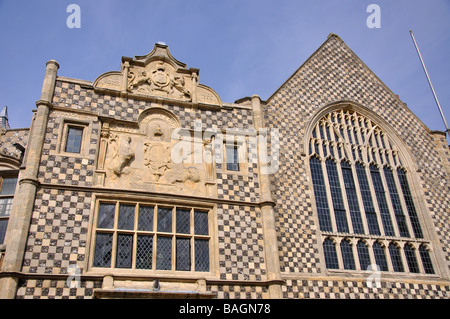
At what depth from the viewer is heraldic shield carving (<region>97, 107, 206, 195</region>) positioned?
15.2 metres

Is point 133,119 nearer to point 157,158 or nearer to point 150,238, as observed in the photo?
point 157,158

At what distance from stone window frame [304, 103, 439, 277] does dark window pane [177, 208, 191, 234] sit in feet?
17.5

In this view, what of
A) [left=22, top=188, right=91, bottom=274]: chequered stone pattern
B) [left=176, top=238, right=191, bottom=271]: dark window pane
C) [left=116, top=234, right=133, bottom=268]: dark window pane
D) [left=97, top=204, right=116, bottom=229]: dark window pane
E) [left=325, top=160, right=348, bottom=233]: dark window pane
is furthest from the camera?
[left=325, top=160, right=348, bottom=233]: dark window pane

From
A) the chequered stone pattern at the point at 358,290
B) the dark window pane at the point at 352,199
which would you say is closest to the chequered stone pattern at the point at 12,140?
the chequered stone pattern at the point at 358,290

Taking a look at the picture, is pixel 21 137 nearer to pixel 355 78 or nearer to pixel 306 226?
pixel 306 226

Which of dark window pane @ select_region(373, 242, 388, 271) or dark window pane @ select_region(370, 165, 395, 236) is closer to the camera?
dark window pane @ select_region(373, 242, 388, 271)

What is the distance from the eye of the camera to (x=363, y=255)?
1711cm

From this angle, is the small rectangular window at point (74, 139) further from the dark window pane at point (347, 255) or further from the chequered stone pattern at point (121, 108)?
the dark window pane at point (347, 255)

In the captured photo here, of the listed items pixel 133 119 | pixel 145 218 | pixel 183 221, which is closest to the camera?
pixel 145 218

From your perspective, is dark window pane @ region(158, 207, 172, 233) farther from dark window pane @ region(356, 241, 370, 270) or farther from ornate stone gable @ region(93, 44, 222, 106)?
dark window pane @ region(356, 241, 370, 270)

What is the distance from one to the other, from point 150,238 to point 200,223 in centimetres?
196

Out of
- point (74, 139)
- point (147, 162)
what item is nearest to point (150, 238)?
point (147, 162)

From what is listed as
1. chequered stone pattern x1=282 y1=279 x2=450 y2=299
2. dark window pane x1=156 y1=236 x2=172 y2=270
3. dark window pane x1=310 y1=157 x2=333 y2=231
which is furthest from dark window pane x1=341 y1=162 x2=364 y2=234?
dark window pane x1=156 y1=236 x2=172 y2=270
